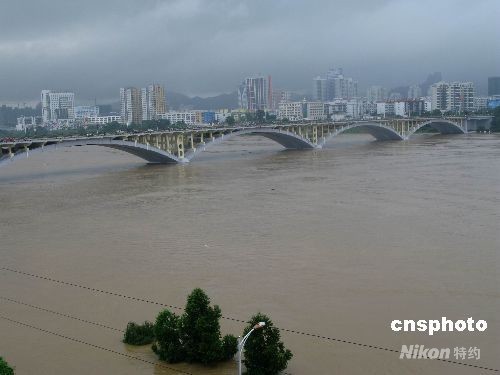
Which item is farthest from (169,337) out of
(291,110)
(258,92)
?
(258,92)

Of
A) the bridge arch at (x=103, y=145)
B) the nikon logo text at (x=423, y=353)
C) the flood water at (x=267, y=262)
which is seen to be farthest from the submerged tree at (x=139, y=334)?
the bridge arch at (x=103, y=145)

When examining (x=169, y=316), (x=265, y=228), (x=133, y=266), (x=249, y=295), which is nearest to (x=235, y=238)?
(x=265, y=228)

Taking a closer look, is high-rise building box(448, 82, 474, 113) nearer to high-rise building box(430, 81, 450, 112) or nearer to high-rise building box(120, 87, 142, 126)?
high-rise building box(430, 81, 450, 112)

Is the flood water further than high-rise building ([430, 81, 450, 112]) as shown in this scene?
No

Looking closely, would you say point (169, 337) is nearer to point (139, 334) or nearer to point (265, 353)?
point (139, 334)

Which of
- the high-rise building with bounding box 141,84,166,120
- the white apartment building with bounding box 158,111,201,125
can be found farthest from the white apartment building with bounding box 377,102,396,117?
the high-rise building with bounding box 141,84,166,120

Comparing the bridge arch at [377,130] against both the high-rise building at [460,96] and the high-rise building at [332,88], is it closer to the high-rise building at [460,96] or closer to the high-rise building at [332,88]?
the high-rise building at [460,96]

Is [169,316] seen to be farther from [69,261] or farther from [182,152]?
[182,152]
